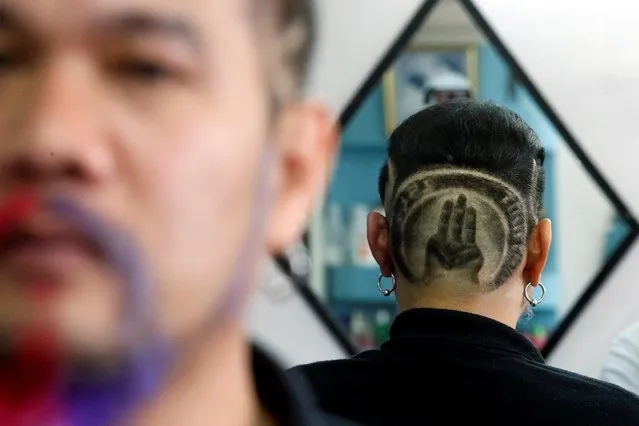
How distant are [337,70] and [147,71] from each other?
3.10 ft

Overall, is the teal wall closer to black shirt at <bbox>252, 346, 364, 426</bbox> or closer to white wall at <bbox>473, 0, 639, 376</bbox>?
white wall at <bbox>473, 0, 639, 376</bbox>

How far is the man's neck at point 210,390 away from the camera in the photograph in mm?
380

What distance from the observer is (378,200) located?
4.10 ft

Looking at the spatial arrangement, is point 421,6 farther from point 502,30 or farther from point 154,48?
point 154,48

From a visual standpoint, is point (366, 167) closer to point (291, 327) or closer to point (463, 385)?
point (291, 327)

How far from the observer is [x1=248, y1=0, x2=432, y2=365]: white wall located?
4.20 feet

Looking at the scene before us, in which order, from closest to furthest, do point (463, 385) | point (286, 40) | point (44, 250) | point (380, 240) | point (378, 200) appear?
point (44, 250)
point (286, 40)
point (463, 385)
point (380, 240)
point (378, 200)

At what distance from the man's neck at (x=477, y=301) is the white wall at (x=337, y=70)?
Answer: 457 millimetres

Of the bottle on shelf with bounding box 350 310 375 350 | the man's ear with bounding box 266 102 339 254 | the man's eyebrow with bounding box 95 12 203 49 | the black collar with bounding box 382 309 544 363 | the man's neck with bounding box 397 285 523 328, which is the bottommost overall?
the bottle on shelf with bounding box 350 310 375 350

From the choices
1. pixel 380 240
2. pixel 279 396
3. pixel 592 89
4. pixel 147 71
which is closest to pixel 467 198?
pixel 380 240

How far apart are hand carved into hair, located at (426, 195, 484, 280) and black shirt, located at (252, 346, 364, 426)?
37 centimetres

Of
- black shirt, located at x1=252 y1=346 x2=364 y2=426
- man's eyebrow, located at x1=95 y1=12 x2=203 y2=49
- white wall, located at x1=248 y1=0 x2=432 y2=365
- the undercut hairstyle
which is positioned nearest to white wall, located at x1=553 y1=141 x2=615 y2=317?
white wall, located at x1=248 y1=0 x2=432 y2=365

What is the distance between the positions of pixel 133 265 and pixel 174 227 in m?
0.03

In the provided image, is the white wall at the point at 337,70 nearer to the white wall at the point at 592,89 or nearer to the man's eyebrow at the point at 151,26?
the white wall at the point at 592,89
